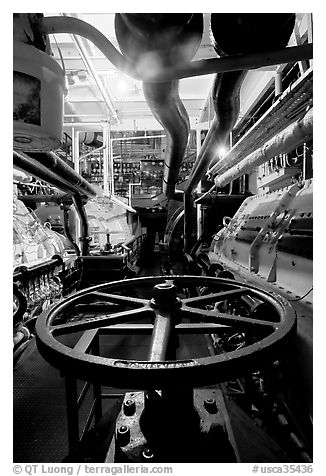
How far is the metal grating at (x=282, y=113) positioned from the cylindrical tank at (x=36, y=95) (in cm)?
111

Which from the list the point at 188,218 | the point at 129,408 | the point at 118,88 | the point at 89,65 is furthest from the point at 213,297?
the point at 118,88

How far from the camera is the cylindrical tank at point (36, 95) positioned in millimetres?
950

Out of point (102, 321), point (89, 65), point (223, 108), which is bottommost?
point (102, 321)

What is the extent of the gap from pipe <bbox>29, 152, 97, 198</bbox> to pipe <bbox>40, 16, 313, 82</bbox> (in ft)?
4.20

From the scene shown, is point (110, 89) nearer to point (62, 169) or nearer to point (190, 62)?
point (62, 169)

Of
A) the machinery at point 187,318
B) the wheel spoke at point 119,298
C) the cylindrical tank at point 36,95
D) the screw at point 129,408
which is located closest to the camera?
the machinery at point 187,318

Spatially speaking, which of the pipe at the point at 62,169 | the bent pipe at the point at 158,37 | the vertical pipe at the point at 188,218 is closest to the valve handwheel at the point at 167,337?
the bent pipe at the point at 158,37

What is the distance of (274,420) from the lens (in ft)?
3.82

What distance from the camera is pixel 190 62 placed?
0.95 m

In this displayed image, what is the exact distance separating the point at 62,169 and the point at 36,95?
66.1 inches

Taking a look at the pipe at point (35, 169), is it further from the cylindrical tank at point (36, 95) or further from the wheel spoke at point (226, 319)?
the wheel spoke at point (226, 319)
